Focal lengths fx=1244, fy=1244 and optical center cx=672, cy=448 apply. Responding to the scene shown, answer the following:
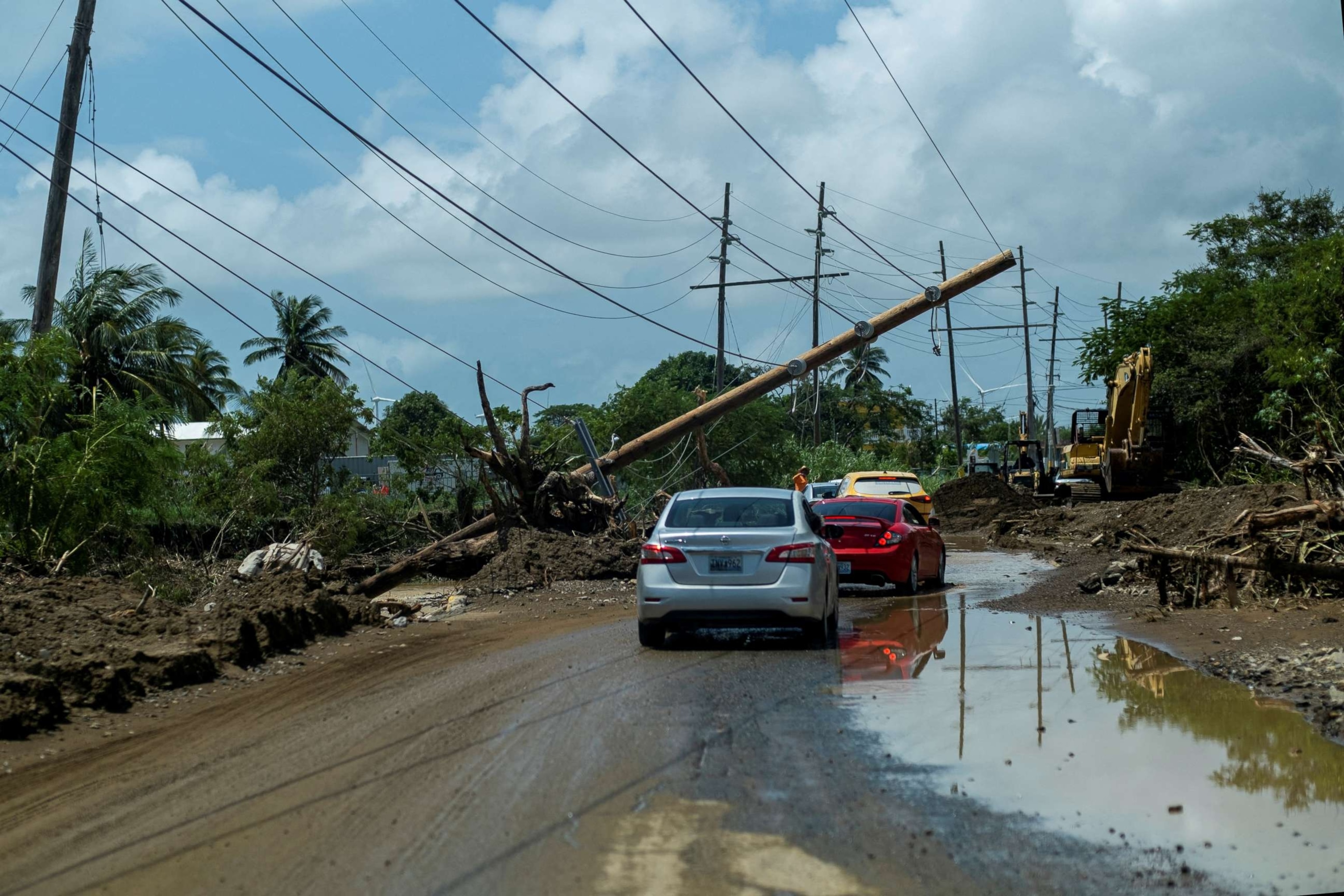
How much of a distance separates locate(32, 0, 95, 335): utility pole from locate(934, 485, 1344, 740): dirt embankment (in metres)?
14.4

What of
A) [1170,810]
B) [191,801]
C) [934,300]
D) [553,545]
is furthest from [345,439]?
[1170,810]

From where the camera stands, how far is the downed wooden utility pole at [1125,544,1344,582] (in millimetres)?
13375

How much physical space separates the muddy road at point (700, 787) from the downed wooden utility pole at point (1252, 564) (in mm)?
3556

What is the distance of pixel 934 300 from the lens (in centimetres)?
2875

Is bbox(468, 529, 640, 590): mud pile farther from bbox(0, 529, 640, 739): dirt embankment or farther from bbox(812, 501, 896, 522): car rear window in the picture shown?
bbox(812, 501, 896, 522): car rear window

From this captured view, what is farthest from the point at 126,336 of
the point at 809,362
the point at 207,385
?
the point at 809,362

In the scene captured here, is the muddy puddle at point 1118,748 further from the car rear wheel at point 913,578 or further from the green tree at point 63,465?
the green tree at point 63,465

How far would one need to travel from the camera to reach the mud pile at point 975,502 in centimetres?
4319

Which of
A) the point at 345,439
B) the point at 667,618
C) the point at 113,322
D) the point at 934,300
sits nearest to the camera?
the point at 667,618

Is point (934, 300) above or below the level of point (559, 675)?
above

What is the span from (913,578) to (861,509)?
1.32m

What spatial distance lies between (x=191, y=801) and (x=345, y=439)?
25.5m

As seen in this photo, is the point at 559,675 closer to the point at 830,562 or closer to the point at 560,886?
the point at 830,562

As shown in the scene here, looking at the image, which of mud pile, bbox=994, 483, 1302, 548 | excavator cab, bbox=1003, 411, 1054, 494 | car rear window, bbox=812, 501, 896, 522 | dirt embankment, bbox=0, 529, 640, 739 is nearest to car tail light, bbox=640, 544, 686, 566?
dirt embankment, bbox=0, 529, 640, 739
